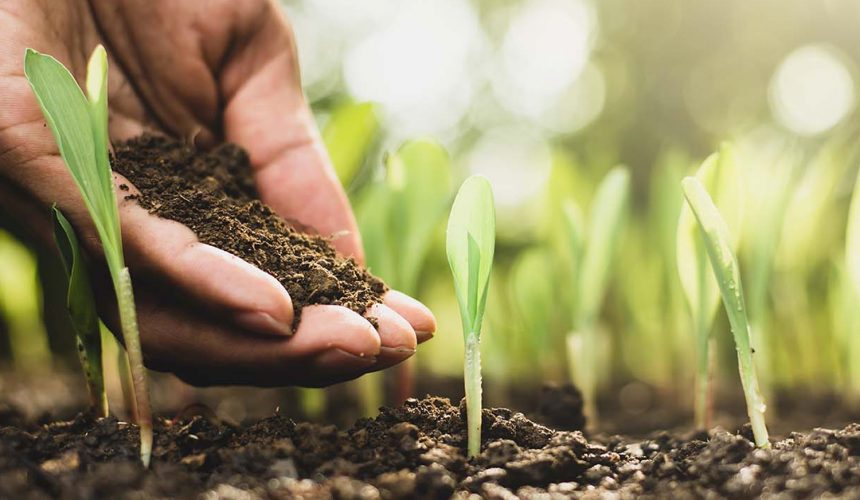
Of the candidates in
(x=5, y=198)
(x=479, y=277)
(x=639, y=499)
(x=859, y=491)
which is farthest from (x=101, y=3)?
(x=859, y=491)

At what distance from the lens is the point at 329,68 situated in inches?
452

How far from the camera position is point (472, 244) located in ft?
3.21

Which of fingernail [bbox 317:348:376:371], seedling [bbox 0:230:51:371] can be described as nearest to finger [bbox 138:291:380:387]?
fingernail [bbox 317:348:376:371]

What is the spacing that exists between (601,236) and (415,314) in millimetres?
540

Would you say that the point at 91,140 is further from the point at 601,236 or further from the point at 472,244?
the point at 601,236

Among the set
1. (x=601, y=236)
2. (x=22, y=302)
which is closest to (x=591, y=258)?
(x=601, y=236)

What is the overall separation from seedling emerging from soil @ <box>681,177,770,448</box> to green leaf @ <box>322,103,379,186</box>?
1.11 metres

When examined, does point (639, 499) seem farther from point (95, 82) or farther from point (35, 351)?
point (35, 351)

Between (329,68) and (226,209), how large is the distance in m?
10.8

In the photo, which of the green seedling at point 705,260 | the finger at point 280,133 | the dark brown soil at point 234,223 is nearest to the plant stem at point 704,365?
the green seedling at point 705,260

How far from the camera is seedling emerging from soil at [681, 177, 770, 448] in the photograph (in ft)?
3.14

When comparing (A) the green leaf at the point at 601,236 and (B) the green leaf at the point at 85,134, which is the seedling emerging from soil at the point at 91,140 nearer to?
(B) the green leaf at the point at 85,134

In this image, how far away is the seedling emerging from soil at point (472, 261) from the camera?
3.21 ft

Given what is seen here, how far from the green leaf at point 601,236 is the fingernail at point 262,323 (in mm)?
772
